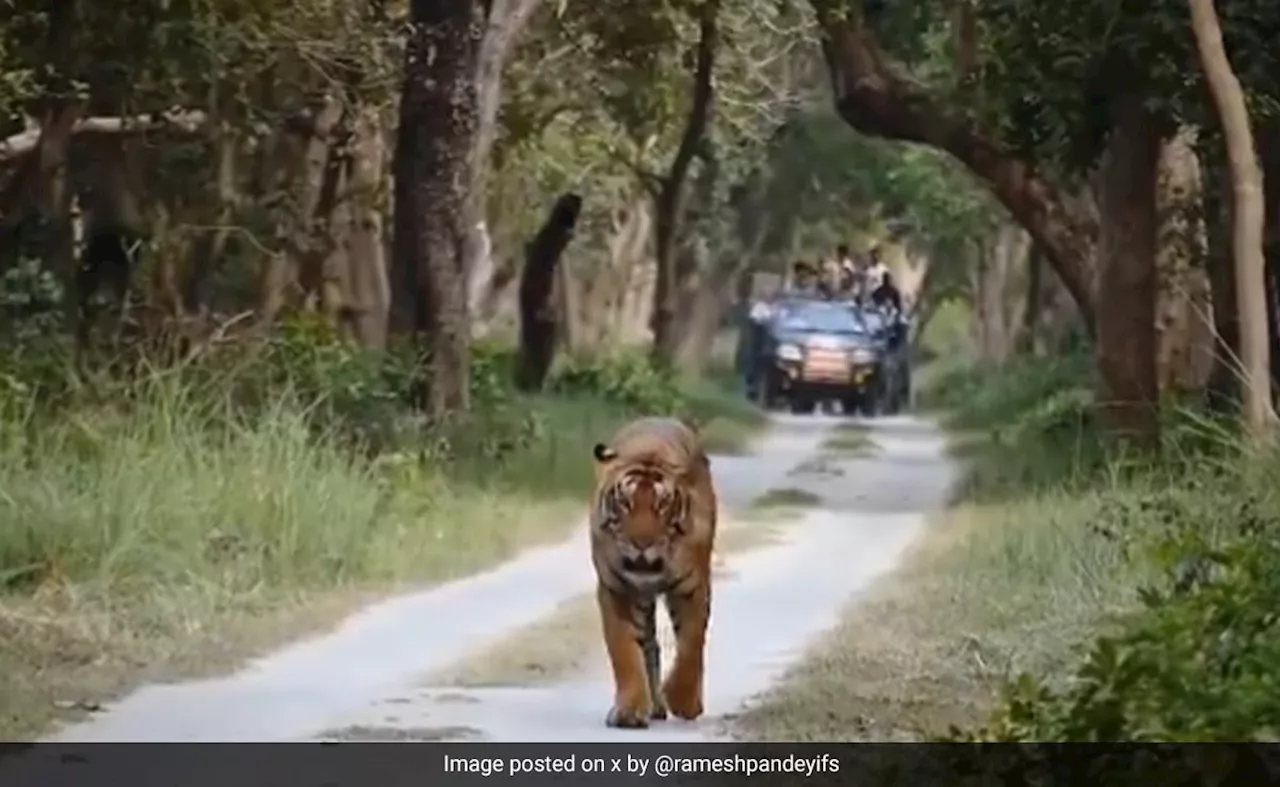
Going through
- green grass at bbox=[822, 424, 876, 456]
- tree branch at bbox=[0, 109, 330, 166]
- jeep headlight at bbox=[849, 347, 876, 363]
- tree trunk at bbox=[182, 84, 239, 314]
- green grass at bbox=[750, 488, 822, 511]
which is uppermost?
tree branch at bbox=[0, 109, 330, 166]

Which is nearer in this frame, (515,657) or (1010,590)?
(515,657)

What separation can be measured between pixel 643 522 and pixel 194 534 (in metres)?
3.84

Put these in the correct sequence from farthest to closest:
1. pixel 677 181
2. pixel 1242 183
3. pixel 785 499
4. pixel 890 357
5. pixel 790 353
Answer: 1. pixel 677 181
2. pixel 890 357
3. pixel 790 353
4. pixel 785 499
5. pixel 1242 183

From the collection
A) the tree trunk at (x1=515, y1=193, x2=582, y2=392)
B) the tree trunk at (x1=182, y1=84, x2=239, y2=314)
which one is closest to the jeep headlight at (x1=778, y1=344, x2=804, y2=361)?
the tree trunk at (x1=515, y1=193, x2=582, y2=392)

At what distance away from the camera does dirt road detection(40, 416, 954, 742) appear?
762 cm

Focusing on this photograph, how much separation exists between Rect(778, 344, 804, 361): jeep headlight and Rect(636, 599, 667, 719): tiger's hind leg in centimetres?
1701

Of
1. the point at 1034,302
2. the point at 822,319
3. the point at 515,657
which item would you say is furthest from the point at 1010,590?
the point at 1034,302

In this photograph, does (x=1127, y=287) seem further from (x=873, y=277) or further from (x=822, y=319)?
(x=873, y=277)

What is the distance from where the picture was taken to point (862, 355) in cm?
2434

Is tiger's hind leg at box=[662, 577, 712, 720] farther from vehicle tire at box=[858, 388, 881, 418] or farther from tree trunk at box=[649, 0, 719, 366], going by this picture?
vehicle tire at box=[858, 388, 881, 418]

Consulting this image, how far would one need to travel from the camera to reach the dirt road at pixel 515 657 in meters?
7.62

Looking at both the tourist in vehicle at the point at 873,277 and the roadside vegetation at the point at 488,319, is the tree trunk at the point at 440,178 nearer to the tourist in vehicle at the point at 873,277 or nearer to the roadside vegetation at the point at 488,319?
the roadside vegetation at the point at 488,319

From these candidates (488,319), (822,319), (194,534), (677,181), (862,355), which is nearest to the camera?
(194,534)

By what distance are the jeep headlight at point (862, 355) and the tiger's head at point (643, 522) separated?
1648cm
